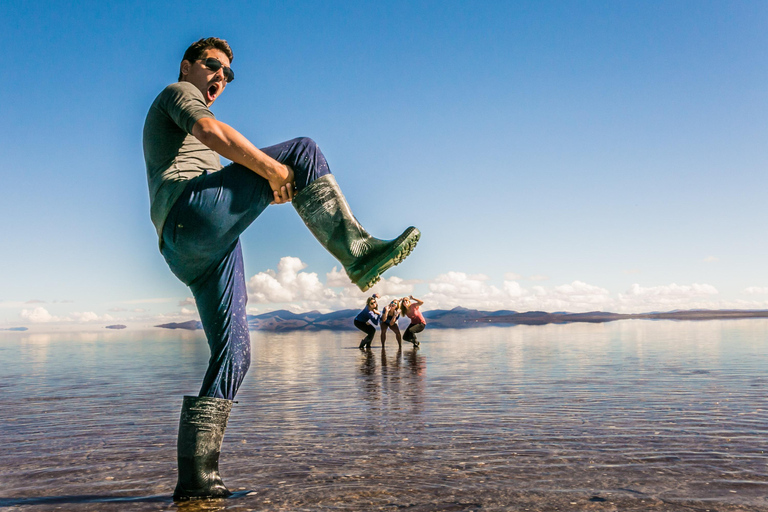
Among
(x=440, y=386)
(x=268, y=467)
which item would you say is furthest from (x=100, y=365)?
(x=268, y=467)

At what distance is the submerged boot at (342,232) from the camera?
7.71ft

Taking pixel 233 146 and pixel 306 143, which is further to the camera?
pixel 306 143

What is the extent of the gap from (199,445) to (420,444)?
70.8 inches

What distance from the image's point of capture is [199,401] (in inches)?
106

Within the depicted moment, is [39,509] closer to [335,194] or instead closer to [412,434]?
[335,194]

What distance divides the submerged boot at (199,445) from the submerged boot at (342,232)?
98 centimetres

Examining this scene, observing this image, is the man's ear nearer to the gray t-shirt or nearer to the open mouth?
the open mouth

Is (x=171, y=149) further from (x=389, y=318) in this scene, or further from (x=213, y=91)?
(x=389, y=318)

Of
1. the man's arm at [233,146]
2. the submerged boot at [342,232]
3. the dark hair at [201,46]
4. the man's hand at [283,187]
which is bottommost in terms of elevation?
the submerged boot at [342,232]

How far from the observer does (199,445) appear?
2.67 metres

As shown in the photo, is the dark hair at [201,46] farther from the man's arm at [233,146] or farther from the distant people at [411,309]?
the distant people at [411,309]

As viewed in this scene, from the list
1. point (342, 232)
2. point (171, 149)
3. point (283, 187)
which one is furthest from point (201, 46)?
point (342, 232)

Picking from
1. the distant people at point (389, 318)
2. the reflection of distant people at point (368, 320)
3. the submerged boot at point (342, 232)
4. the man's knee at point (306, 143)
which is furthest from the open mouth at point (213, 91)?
the distant people at point (389, 318)

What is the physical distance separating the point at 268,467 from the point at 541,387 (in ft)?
15.0
